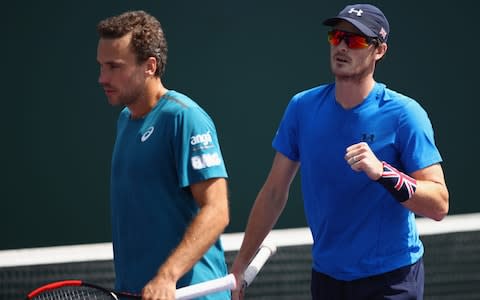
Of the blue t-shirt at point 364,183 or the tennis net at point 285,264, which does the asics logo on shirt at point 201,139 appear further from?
the tennis net at point 285,264

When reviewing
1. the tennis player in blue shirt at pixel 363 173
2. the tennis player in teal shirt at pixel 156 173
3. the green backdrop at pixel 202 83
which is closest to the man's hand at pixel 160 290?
the tennis player in teal shirt at pixel 156 173

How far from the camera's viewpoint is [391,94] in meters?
3.69

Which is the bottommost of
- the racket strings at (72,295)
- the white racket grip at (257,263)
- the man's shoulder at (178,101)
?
the white racket grip at (257,263)

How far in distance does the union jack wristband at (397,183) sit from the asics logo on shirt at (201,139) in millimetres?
551

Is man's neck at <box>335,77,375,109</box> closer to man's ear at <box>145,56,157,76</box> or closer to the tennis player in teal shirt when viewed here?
the tennis player in teal shirt

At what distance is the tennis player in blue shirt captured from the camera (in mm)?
3602

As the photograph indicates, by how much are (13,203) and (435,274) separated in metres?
3.18

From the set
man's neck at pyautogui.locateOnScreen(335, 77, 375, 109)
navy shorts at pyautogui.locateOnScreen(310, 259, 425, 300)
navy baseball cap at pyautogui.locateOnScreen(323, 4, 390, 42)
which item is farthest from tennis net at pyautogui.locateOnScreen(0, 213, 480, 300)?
→ navy baseball cap at pyautogui.locateOnScreen(323, 4, 390, 42)

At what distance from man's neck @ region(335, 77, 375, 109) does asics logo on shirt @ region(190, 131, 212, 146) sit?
624mm

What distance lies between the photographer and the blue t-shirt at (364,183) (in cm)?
360

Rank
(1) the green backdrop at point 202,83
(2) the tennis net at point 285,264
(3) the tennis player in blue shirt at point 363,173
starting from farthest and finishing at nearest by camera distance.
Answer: (1) the green backdrop at point 202,83 < (2) the tennis net at point 285,264 < (3) the tennis player in blue shirt at point 363,173

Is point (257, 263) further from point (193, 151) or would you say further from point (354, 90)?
point (354, 90)

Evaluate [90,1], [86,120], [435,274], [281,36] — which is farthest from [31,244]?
[435,274]

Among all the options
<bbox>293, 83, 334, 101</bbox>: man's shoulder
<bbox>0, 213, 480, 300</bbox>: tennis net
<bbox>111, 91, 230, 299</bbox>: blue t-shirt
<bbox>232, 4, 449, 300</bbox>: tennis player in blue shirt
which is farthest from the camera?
<bbox>0, 213, 480, 300</bbox>: tennis net
